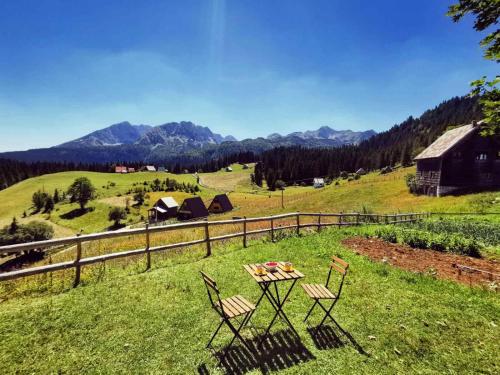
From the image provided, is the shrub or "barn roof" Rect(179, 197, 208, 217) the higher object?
the shrub

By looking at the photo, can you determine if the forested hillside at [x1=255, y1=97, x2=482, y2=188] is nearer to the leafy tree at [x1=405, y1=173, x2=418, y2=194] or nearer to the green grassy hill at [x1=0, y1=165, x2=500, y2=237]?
the green grassy hill at [x1=0, y1=165, x2=500, y2=237]

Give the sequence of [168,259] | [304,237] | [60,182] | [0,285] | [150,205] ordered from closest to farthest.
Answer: [0,285] → [168,259] → [304,237] → [150,205] → [60,182]

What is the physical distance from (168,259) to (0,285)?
5307 millimetres

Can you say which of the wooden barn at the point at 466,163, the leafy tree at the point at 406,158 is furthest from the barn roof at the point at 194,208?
the leafy tree at the point at 406,158

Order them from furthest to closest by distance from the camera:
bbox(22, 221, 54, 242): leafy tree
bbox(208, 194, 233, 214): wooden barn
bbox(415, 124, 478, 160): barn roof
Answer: bbox(208, 194, 233, 214): wooden barn, bbox(22, 221, 54, 242): leafy tree, bbox(415, 124, 478, 160): barn roof

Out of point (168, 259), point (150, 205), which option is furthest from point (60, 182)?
point (168, 259)

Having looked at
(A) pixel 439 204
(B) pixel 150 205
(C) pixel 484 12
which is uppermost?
(C) pixel 484 12

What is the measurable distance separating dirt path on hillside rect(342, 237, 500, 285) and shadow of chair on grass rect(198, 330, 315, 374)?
7190mm

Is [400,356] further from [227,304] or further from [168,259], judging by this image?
[168,259]

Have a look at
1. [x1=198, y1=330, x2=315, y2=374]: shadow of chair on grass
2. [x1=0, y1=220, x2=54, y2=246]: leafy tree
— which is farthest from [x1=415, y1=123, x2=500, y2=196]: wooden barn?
[x1=0, y1=220, x2=54, y2=246]: leafy tree

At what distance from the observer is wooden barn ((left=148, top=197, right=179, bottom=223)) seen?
2694 inches

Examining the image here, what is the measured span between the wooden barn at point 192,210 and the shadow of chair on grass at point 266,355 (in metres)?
59.3

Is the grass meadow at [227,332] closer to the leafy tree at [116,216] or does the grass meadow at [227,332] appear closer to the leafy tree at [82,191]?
the leafy tree at [116,216]

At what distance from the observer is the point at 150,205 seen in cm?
7944
